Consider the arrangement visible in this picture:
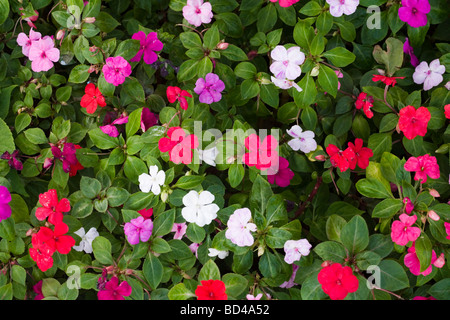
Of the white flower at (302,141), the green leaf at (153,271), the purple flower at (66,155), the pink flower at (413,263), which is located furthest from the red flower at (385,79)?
the purple flower at (66,155)

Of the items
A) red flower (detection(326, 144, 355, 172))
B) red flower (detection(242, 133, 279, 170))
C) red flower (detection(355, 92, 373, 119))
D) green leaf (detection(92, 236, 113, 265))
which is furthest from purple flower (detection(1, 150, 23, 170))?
red flower (detection(355, 92, 373, 119))

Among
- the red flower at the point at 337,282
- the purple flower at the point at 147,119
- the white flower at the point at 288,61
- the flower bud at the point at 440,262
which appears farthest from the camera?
the purple flower at the point at 147,119

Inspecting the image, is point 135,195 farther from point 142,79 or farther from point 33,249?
point 142,79

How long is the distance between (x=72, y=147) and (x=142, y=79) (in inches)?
12.3

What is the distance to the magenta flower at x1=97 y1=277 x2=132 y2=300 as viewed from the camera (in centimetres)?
130

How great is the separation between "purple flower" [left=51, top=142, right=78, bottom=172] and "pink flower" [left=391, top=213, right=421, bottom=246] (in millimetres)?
889

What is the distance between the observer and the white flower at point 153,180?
133 centimetres

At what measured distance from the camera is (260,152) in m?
1.33

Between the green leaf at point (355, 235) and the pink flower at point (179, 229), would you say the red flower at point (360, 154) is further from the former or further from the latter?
the pink flower at point (179, 229)

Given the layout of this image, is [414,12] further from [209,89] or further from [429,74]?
[209,89]

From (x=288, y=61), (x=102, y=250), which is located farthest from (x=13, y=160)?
(x=288, y=61)

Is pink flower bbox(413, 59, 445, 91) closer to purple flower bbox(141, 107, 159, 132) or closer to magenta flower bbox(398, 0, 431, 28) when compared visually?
magenta flower bbox(398, 0, 431, 28)

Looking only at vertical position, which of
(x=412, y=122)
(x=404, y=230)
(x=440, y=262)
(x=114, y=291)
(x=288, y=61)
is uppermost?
(x=288, y=61)

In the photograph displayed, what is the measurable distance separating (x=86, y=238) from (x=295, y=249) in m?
0.60
